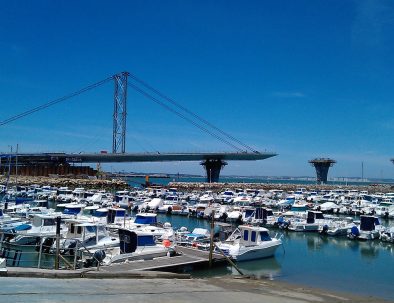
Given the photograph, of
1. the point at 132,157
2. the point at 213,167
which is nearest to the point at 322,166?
the point at 213,167

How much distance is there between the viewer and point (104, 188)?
233 ft

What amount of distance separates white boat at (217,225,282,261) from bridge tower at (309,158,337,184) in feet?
335

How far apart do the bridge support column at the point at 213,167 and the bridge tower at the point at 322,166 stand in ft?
110

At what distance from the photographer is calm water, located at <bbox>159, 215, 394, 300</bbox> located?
59.4 feet

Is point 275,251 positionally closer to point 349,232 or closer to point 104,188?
point 349,232

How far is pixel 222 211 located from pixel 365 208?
16304 mm

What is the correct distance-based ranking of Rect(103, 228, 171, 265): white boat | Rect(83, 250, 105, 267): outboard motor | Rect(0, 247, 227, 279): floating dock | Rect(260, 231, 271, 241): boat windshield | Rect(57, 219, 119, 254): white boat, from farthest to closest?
Rect(260, 231, 271, 241): boat windshield → Rect(57, 219, 119, 254): white boat → Rect(103, 228, 171, 265): white boat → Rect(83, 250, 105, 267): outboard motor → Rect(0, 247, 227, 279): floating dock

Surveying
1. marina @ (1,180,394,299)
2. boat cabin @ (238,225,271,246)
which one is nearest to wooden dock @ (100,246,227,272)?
marina @ (1,180,394,299)

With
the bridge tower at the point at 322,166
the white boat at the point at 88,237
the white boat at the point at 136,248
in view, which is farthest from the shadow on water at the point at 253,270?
the bridge tower at the point at 322,166

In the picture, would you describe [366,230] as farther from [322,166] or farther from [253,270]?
[322,166]

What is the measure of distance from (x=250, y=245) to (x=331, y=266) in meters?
4.08

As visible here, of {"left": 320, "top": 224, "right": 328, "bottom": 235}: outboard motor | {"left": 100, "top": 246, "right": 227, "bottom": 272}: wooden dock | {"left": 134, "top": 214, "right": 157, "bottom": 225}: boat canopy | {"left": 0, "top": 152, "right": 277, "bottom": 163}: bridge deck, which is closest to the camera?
{"left": 100, "top": 246, "right": 227, "bottom": 272}: wooden dock

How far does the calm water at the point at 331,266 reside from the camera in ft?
59.4

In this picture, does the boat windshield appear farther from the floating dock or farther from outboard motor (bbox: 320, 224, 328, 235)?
outboard motor (bbox: 320, 224, 328, 235)
